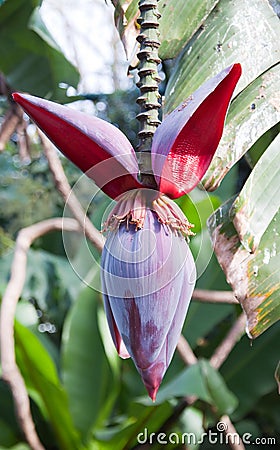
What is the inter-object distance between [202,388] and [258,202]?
1011mm

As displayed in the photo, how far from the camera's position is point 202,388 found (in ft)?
4.23

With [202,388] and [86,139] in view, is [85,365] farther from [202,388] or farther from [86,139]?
[86,139]

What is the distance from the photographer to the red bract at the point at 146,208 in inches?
10.4

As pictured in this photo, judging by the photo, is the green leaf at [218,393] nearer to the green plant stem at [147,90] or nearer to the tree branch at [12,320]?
the tree branch at [12,320]

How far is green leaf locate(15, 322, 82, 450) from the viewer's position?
153cm

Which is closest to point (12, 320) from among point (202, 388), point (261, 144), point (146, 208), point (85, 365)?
point (202, 388)

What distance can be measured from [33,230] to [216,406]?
0.57 meters

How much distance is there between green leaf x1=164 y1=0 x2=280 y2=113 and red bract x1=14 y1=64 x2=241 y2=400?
11 centimetres

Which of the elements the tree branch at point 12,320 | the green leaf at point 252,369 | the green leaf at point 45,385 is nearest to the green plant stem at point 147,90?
the tree branch at point 12,320

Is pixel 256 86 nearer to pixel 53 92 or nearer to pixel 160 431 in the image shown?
pixel 53 92

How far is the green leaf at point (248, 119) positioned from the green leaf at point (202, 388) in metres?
0.99

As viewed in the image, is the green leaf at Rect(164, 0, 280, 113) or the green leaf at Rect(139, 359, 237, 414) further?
the green leaf at Rect(139, 359, 237, 414)

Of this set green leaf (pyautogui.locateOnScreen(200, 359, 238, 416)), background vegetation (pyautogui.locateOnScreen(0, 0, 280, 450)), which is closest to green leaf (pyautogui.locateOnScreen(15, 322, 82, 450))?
background vegetation (pyautogui.locateOnScreen(0, 0, 280, 450))

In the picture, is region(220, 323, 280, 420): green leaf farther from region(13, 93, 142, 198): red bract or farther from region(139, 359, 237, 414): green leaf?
region(13, 93, 142, 198): red bract
